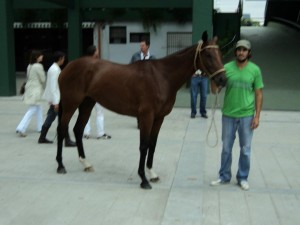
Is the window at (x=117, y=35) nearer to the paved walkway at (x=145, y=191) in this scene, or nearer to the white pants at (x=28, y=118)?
the white pants at (x=28, y=118)

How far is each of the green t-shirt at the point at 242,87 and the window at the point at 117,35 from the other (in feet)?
66.2

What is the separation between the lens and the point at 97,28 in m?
25.0

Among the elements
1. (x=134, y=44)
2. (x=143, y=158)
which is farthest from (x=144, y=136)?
(x=134, y=44)

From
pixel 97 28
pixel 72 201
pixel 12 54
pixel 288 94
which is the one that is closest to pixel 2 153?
pixel 72 201

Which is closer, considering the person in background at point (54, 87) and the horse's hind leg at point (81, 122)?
the horse's hind leg at point (81, 122)

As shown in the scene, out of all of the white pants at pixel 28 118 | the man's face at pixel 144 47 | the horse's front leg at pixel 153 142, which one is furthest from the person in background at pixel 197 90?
the horse's front leg at pixel 153 142

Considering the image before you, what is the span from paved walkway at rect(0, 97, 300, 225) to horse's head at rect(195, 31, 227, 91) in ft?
4.76

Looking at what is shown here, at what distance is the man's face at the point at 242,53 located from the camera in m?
5.55

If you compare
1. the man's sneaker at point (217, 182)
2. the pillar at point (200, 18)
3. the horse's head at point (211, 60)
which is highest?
the pillar at point (200, 18)

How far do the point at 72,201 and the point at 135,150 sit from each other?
2825mm

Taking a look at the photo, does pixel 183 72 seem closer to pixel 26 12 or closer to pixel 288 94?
pixel 288 94

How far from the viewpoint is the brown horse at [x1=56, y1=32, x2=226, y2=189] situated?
222 inches

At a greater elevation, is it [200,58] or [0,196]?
[200,58]

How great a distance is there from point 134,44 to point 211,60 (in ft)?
66.8
